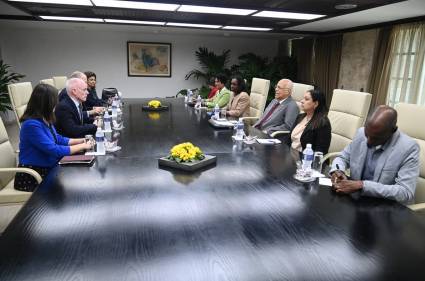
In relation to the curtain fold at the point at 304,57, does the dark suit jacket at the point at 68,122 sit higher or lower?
lower

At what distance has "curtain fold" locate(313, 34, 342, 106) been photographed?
6.33 metres

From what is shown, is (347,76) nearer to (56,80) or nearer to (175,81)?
(175,81)

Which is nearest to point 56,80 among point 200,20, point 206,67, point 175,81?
point 200,20

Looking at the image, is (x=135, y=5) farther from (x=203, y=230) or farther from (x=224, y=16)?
(x=203, y=230)

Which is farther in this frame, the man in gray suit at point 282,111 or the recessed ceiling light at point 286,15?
the recessed ceiling light at point 286,15

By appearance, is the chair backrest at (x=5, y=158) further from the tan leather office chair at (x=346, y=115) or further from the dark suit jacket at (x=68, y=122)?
the tan leather office chair at (x=346, y=115)

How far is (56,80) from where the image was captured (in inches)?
209

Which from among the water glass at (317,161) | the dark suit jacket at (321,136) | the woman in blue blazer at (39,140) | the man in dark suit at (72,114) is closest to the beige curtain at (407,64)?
the dark suit jacket at (321,136)

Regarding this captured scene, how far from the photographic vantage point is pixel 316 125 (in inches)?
94.4

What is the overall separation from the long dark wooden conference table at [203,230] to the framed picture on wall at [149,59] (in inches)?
252

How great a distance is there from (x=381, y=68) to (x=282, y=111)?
9.31 feet

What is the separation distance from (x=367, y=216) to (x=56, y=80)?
17.7 ft

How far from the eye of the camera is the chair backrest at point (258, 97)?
4.30 m

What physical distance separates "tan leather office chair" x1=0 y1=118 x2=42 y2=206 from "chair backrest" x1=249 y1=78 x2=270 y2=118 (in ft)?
9.81
